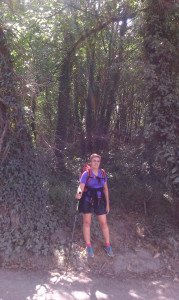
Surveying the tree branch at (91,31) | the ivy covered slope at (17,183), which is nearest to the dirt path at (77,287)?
the ivy covered slope at (17,183)

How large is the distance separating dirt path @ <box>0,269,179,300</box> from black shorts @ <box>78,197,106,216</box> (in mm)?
1103

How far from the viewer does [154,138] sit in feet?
22.6

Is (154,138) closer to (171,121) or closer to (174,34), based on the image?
(171,121)

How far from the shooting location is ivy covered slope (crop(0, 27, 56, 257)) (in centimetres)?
570

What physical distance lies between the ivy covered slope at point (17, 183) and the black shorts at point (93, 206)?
922 mm

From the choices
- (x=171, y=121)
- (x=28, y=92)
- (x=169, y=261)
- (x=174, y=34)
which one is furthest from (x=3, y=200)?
(x=174, y=34)

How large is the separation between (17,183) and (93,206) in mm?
1719

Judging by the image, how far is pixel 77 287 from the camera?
4.67 m

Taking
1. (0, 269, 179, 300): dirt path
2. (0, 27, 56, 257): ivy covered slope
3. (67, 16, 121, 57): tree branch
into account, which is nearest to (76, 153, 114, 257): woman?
(0, 269, 179, 300): dirt path

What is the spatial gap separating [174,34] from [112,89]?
13.2ft

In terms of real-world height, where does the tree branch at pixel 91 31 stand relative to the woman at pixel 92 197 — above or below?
above

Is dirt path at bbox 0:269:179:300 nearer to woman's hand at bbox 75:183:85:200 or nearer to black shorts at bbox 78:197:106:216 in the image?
black shorts at bbox 78:197:106:216

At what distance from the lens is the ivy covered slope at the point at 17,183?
224 inches

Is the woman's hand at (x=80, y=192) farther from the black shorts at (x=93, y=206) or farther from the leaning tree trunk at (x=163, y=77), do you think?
the leaning tree trunk at (x=163, y=77)
